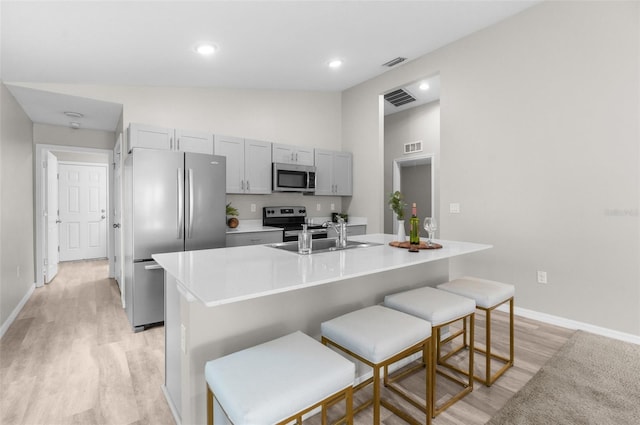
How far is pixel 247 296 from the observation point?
3.67ft

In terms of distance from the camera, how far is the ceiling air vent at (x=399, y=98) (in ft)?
16.7

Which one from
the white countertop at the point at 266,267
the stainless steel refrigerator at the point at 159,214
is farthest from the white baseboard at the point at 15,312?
the white countertop at the point at 266,267

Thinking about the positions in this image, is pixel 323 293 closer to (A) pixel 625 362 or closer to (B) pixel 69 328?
(A) pixel 625 362

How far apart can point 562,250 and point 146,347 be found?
12.5 feet

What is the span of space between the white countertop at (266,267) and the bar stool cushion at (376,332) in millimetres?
258

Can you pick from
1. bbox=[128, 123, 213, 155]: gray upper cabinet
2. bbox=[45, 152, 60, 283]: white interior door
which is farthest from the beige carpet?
bbox=[45, 152, 60, 283]: white interior door

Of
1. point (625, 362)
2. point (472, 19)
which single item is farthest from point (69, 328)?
point (472, 19)

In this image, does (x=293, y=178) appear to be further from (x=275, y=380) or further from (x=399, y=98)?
(x=275, y=380)

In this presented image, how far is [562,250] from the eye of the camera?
304 cm

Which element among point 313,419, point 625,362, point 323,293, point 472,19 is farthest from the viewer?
point 472,19

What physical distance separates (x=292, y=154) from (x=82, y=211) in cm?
514

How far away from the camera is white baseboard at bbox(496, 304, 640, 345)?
2.69m

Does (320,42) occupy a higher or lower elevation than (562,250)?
higher

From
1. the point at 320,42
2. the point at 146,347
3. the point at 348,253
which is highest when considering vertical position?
the point at 320,42
